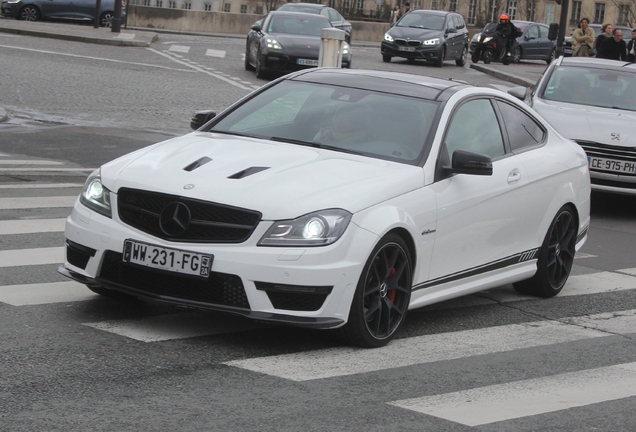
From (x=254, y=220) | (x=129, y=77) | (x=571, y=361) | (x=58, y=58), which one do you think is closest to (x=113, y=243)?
(x=254, y=220)

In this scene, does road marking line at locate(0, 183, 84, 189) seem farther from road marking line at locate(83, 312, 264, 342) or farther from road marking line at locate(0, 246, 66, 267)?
road marking line at locate(83, 312, 264, 342)

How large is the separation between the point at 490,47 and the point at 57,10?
15172 millimetres

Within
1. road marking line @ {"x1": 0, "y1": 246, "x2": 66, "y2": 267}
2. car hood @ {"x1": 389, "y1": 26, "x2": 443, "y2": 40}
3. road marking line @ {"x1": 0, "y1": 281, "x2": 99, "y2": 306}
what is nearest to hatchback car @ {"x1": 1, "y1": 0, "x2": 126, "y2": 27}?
car hood @ {"x1": 389, "y1": 26, "x2": 443, "y2": 40}

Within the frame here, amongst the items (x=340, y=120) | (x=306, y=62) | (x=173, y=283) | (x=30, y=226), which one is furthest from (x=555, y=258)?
(x=306, y=62)

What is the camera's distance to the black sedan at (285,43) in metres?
27.8

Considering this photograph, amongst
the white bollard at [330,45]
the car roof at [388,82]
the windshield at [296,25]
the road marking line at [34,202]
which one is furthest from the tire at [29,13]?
the car roof at [388,82]

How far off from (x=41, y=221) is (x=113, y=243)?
12.0ft

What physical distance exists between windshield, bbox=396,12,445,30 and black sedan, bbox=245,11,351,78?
8.62 metres

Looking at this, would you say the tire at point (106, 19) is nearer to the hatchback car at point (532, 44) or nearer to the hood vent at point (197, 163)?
the hatchback car at point (532, 44)

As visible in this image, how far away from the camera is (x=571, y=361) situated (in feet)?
22.0

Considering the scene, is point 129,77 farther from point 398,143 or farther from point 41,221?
point 398,143

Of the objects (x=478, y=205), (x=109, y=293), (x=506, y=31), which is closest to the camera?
(x=109, y=293)

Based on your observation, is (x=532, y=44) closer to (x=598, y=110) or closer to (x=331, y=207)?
(x=598, y=110)

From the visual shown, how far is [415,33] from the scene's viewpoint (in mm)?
37156
